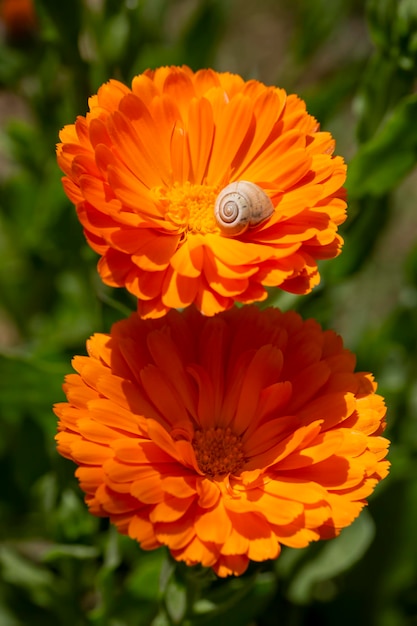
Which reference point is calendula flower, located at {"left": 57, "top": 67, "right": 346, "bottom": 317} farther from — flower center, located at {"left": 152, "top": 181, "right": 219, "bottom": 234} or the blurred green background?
the blurred green background

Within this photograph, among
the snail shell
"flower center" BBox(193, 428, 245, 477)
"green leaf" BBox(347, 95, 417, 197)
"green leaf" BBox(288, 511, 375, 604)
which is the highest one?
"green leaf" BBox(347, 95, 417, 197)

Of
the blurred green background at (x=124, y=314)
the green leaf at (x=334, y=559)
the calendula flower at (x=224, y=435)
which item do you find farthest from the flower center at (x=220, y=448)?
the green leaf at (x=334, y=559)

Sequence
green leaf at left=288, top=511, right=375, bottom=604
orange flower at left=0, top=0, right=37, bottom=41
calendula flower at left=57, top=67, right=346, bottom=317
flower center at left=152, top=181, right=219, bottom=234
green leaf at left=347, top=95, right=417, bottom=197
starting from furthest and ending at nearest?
orange flower at left=0, top=0, right=37, bottom=41 < green leaf at left=288, top=511, right=375, bottom=604 < green leaf at left=347, top=95, right=417, bottom=197 < flower center at left=152, top=181, right=219, bottom=234 < calendula flower at left=57, top=67, right=346, bottom=317

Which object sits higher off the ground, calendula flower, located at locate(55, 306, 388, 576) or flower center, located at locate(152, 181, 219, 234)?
flower center, located at locate(152, 181, 219, 234)

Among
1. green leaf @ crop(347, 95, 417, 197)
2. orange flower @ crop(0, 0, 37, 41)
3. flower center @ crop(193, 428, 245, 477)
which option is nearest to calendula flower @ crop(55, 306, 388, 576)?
flower center @ crop(193, 428, 245, 477)

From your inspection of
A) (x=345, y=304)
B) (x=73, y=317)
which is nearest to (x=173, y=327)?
(x=73, y=317)

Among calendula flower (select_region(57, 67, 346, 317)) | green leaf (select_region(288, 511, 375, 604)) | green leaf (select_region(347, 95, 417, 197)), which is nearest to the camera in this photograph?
calendula flower (select_region(57, 67, 346, 317))

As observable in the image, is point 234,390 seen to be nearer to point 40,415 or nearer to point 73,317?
point 40,415

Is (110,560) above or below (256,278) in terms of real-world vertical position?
below

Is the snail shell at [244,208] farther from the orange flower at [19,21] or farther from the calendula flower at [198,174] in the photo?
the orange flower at [19,21]

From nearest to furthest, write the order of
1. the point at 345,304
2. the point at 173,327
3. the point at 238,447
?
the point at 173,327 → the point at 238,447 → the point at 345,304
